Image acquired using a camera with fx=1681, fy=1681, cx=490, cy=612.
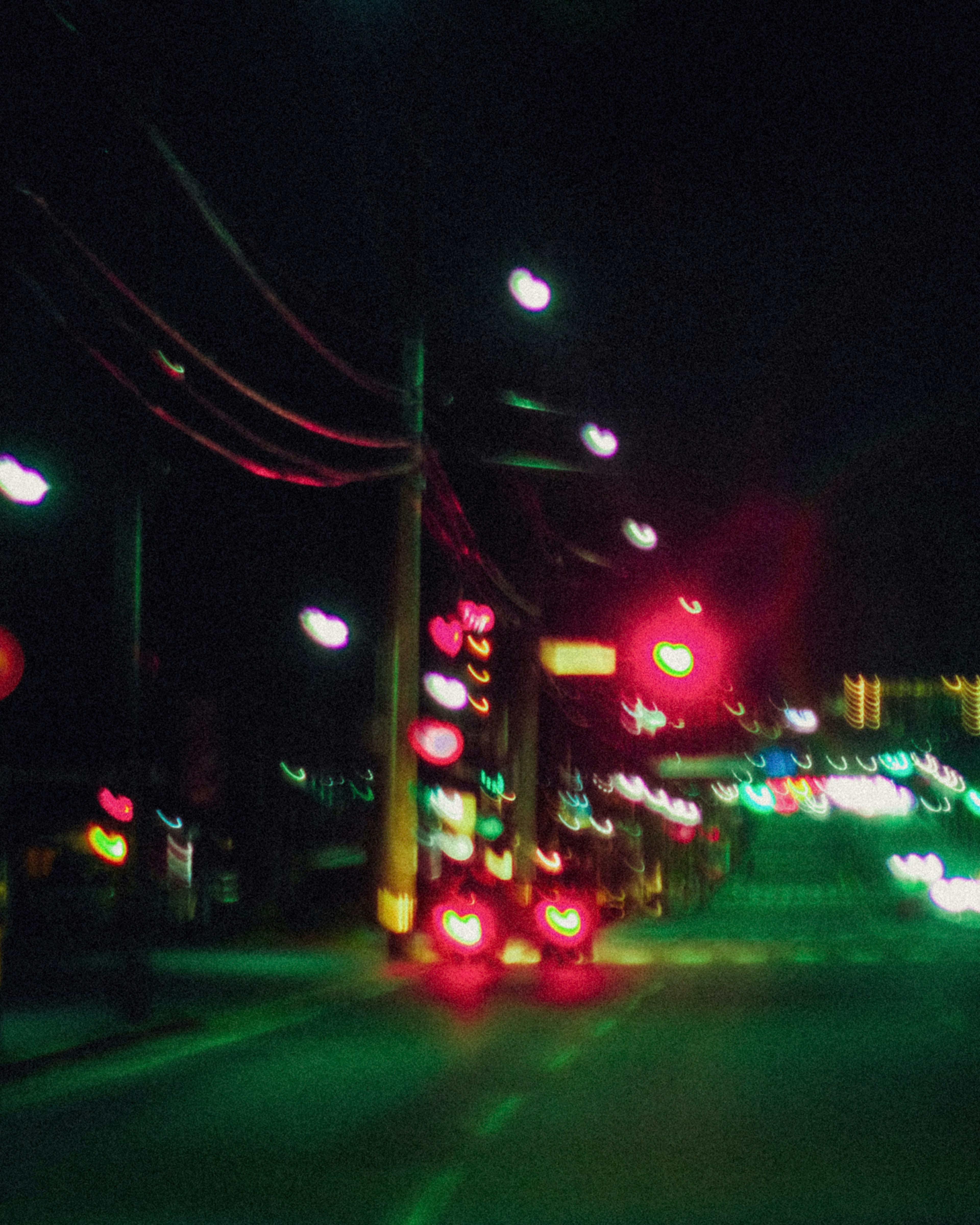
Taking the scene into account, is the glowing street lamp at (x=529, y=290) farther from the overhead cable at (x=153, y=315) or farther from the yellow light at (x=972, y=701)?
the yellow light at (x=972, y=701)

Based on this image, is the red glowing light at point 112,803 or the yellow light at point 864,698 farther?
the yellow light at point 864,698

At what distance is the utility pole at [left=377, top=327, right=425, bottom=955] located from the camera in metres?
22.8

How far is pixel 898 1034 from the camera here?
589 inches

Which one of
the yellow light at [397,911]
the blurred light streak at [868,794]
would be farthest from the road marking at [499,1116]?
→ the blurred light streak at [868,794]

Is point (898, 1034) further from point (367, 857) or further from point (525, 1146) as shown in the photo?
point (367, 857)

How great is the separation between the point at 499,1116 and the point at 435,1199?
2.47 meters

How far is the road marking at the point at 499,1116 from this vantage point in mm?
9875

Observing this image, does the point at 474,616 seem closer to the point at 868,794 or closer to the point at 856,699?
the point at 856,699

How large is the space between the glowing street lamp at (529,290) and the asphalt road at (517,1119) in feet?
21.9

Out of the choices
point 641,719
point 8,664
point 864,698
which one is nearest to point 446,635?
point 8,664

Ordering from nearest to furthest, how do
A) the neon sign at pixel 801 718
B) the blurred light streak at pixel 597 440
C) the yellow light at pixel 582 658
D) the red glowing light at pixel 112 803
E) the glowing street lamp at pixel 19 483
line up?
the glowing street lamp at pixel 19 483 < the blurred light streak at pixel 597 440 < the yellow light at pixel 582 658 < the red glowing light at pixel 112 803 < the neon sign at pixel 801 718

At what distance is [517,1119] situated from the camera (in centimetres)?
1030

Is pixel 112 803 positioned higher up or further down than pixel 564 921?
higher up

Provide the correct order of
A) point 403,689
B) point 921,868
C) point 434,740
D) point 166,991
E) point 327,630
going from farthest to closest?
1. point 921,868
2. point 403,689
3. point 434,740
4. point 327,630
5. point 166,991
